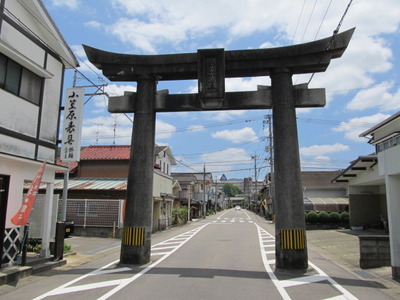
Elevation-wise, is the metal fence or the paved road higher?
the metal fence

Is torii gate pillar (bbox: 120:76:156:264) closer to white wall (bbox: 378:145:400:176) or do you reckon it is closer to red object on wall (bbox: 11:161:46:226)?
red object on wall (bbox: 11:161:46:226)

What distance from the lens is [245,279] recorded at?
968cm

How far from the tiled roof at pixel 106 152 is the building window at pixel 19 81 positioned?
16.2 metres

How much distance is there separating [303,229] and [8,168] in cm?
972

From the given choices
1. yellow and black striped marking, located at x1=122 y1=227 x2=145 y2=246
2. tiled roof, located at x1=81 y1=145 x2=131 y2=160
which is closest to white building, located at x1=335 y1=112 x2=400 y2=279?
yellow and black striped marking, located at x1=122 y1=227 x2=145 y2=246

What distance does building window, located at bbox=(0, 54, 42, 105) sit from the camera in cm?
1078

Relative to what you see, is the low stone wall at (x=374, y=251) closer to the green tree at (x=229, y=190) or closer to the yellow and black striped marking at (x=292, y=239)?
the yellow and black striped marking at (x=292, y=239)

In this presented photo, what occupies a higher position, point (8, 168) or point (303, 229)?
point (8, 168)

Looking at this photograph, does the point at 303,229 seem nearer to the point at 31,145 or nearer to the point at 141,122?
the point at 141,122

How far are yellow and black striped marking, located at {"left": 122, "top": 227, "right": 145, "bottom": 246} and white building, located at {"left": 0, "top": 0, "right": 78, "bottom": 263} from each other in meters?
2.86

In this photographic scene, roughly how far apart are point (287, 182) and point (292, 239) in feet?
6.31

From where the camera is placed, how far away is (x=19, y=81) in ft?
37.6

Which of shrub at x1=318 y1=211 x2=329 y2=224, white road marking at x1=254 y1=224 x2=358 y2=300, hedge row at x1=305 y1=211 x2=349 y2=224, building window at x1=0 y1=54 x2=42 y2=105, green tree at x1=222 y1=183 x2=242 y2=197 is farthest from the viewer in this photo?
green tree at x1=222 y1=183 x2=242 y2=197

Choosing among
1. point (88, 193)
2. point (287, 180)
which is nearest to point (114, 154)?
point (88, 193)
